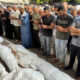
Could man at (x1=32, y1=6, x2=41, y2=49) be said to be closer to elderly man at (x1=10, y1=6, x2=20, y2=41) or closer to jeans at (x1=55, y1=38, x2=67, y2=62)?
elderly man at (x1=10, y1=6, x2=20, y2=41)

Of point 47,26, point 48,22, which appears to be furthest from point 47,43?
point 48,22

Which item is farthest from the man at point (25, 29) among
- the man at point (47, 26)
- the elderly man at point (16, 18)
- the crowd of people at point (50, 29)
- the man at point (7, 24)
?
the man at point (7, 24)

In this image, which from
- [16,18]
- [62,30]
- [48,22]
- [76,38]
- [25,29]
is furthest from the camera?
[16,18]

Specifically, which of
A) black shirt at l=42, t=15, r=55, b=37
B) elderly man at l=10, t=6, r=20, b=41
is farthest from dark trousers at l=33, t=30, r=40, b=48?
elderly man at l=10, t=6, r=20, b=41

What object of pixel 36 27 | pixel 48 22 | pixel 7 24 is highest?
pixel 48 22

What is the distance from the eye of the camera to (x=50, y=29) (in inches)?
173

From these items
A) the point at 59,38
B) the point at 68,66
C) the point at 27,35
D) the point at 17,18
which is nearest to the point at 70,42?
the point at 59,38

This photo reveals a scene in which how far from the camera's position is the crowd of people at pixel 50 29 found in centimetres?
360

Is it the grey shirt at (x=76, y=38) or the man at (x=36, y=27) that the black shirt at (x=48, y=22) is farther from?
the grey shirt at (x=76, y=38)

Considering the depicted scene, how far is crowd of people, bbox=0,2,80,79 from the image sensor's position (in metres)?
3.60

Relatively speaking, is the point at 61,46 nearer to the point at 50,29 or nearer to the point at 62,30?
the point at 62,30

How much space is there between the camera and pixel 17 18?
5.87 m

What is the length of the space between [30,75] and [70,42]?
1670mm

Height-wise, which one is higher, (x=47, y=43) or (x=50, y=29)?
(x=50, y=29)
